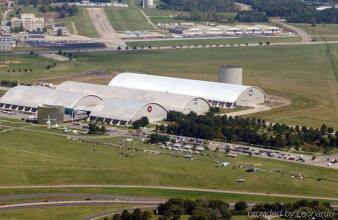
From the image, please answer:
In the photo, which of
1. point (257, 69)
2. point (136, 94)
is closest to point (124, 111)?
point (136, 94)

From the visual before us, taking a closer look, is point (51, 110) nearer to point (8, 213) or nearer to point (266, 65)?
point (8, 213)

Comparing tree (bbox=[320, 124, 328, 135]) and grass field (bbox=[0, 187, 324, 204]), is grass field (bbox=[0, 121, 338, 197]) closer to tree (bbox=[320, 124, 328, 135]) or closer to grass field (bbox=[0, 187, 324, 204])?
grass field (bbox=[0, 187, 324, 204])

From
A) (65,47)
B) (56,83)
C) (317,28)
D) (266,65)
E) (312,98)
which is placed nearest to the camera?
(312,98)

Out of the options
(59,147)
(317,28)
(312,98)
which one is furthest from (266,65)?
(59,147)

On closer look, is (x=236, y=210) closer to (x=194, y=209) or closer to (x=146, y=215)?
(x=194, y=209)

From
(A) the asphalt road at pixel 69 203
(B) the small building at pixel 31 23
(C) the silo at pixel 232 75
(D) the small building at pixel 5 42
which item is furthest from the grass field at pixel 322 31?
(A) the asphalt road at pixel 69 203

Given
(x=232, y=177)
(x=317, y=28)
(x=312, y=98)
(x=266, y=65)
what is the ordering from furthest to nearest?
(x=317, y=28), (x=266, y=65), (x=312, y=98), (x=232, y=177)
